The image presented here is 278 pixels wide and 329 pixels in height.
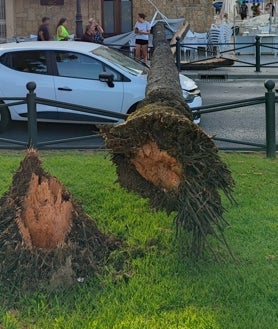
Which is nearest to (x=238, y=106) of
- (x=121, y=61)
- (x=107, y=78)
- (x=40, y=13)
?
(x=107, y=78)

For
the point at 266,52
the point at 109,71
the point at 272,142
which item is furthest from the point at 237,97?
the point at 266,52

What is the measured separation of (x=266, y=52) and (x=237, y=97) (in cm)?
880

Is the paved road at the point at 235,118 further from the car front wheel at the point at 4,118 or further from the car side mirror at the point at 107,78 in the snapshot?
the car front wheel at the point at 4,118

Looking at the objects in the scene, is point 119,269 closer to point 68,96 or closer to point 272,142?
point 272,142

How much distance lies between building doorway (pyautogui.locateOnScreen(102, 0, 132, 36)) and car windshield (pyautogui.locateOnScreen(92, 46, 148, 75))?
46.9 ft

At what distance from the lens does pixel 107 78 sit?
34.0 feet

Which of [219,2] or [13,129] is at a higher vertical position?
[219,2]

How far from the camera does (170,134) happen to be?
165 inches

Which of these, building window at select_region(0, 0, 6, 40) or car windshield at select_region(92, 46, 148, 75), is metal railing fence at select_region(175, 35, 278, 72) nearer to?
building window at select_region(0, 0, 6, 40)

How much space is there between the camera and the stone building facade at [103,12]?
2520 cm

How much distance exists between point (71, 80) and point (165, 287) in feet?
22.8

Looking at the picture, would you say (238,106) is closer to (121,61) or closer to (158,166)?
(121,61)

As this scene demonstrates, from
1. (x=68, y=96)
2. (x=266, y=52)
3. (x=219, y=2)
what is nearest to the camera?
(x=68, y=96)

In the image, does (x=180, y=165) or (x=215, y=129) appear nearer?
(x=180, y=165)
